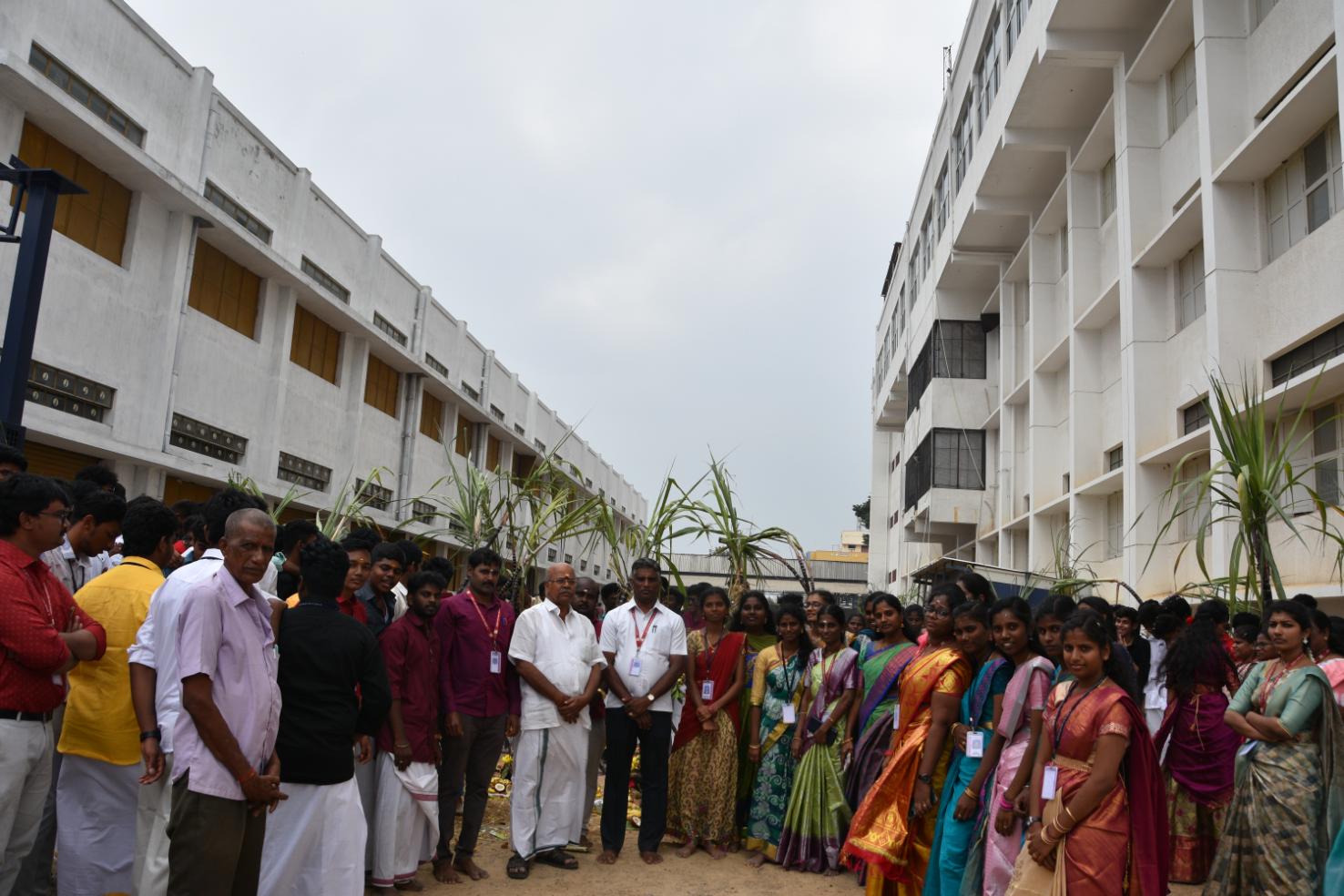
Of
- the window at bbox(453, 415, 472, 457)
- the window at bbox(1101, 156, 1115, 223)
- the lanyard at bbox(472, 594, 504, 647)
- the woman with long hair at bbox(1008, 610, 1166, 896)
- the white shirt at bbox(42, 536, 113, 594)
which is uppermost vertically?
the window at bbox(1101, 156, 1115, 223)

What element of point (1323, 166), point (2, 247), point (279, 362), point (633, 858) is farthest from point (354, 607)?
point (279, 362)

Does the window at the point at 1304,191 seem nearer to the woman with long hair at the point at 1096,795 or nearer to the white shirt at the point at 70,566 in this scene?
the woman with long hair at the point at 1096,795

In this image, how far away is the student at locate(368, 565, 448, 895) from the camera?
527 centimetres

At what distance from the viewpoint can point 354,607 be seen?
534 cm

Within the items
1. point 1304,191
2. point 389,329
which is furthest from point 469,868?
point 389,329

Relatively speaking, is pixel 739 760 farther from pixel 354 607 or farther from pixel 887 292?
pixel 887 292

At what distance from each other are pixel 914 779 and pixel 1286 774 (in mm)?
1738

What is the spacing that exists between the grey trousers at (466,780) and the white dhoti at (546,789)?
203 mm

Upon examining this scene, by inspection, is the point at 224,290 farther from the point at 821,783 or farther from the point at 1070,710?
the point at 1070,710

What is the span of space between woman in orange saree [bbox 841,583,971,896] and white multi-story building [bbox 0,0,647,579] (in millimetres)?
4698

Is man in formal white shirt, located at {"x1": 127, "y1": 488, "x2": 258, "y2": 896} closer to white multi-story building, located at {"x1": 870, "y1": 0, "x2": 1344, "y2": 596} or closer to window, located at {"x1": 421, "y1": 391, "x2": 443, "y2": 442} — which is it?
white multi-story building, located at {"x1": 870, "y1": 0, "x2": 1344, "y2": 596}

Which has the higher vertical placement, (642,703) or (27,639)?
(27,639)

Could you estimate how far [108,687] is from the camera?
4156 mm

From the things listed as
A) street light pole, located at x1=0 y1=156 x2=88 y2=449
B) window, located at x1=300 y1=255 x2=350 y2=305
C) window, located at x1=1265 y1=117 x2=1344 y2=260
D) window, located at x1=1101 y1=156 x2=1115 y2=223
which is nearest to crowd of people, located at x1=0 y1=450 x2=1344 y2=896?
street light pole, located at x1=0 y1=156 x2=88 y2=449
